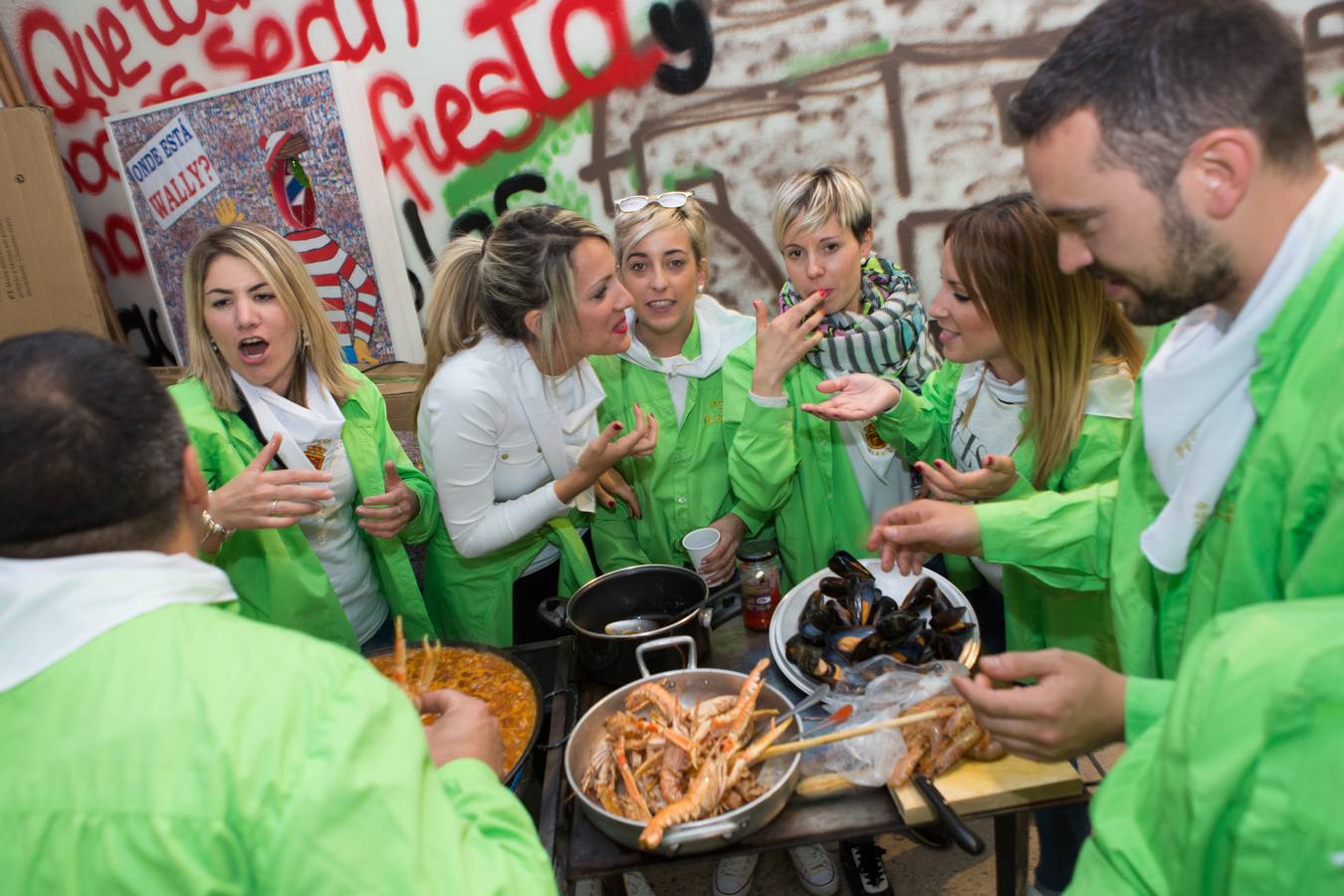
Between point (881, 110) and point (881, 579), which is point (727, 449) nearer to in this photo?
point (881, 579)

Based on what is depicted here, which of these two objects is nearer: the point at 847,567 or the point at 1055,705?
the point at 1055,705

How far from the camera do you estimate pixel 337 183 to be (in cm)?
442

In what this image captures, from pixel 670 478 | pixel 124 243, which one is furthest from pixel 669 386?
pixel 124 243

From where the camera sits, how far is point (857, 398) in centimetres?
271

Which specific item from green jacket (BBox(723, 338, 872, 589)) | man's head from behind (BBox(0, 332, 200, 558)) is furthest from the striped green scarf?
man's head from behind (BBox(0, 332, 200, 558))

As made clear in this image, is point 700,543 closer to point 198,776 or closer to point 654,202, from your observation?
point 654,202

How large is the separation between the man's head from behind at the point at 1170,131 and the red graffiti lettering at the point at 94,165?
5.64 metres

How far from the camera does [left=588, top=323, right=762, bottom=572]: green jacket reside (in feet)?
10.1

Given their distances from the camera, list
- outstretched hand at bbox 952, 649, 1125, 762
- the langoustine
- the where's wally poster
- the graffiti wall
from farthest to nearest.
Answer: the where's wally poster, the graffiti wall, the langoustine, outstretched hand at bbox 952, 649, 1125, 762

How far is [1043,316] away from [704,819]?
162 centimetres

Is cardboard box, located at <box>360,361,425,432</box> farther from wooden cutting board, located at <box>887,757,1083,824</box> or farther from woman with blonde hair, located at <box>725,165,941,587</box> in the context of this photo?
wooden cutting board, located at <box>887,757,1083,824</box>

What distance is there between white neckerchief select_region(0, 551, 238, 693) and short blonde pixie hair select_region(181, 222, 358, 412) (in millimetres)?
1649

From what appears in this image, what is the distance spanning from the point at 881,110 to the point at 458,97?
2194 mm

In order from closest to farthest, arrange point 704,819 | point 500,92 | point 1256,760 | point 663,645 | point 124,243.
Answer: point 1256,760
point 704,819
point 663,645
point 500,92
point 124,243
